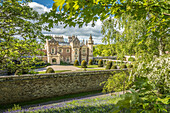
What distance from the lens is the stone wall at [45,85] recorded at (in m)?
9.81

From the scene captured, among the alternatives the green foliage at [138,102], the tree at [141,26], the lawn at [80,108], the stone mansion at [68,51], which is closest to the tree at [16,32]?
the lawn at [80,108]

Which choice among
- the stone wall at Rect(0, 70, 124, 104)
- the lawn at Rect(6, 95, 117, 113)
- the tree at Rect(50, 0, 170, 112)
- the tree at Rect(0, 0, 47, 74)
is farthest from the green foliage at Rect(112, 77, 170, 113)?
the stone wall at Rect(0, 70, 124, 104)

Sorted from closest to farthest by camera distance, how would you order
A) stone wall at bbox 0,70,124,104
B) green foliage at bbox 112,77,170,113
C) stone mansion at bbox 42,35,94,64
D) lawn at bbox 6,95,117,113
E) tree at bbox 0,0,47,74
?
green foliage at bbox 112,77,170,113, lawn at bbox 6,95,117,113, tree at bbox 0,0,47,74, stone wall at bbox 0,70,124,104, stone mansion at bbox 42,35,94,64

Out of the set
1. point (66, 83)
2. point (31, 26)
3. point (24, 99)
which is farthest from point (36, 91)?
point (31, 26)

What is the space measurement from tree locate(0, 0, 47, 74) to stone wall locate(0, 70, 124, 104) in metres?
4.53

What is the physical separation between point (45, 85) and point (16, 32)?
6.41m

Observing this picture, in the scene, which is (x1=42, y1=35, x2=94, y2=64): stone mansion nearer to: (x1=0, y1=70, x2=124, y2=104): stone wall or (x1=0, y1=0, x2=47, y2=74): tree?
(x1=0, y1=70, x2=124, y2=104): stone wall

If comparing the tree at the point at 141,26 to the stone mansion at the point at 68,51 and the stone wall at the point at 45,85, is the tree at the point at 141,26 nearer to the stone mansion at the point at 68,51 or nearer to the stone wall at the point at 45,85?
the stone wall at the point at 45,85

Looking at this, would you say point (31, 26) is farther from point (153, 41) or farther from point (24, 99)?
point (153, 41)

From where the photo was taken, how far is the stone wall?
981 cm

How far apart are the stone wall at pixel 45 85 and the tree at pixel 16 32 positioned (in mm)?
4530

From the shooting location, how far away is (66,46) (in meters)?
32.4

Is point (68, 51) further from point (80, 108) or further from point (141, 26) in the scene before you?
point (80, 108)

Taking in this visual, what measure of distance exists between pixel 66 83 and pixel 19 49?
692 cm
